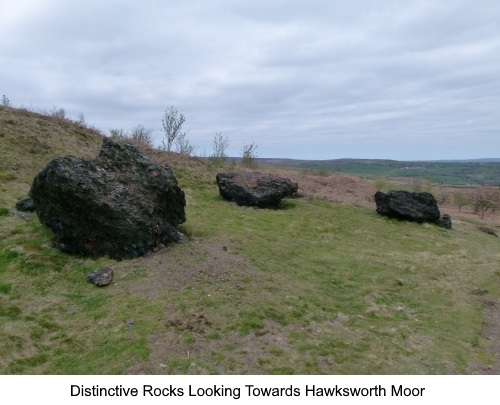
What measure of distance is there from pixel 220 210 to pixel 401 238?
9.64 m

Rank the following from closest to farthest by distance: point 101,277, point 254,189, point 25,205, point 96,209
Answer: point 101,277
point 96,209
point 25,205
point 254,189

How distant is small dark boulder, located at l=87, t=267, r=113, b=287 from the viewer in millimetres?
11117

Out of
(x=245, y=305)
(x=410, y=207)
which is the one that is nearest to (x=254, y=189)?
(x=410, y=207)

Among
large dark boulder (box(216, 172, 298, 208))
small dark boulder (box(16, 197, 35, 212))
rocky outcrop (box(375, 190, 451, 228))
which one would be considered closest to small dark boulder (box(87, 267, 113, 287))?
small dark boulder (box(16, 197, 35, 212))

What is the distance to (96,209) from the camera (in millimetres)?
12547

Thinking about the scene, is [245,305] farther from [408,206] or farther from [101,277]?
[408,206]

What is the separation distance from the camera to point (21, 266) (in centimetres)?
1164

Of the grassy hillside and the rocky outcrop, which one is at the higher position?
the rocky outcrop

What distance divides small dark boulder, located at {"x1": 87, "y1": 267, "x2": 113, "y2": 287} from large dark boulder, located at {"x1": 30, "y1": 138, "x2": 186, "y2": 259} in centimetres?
124

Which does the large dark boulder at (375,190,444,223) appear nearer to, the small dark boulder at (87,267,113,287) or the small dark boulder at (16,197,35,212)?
the small dark boulder at (87,267,113,287)

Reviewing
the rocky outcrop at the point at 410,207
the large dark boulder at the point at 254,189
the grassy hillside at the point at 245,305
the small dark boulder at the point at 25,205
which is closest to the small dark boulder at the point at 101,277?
the grassy hillside at the point at 245,305

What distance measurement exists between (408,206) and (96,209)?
1995 cm
